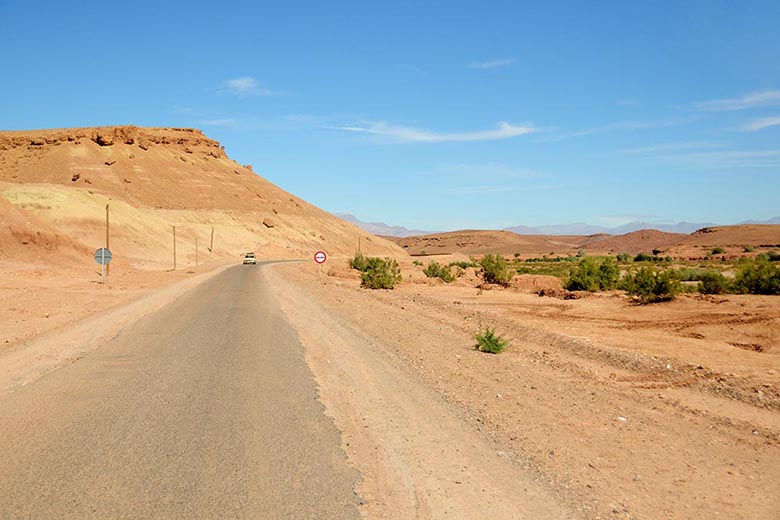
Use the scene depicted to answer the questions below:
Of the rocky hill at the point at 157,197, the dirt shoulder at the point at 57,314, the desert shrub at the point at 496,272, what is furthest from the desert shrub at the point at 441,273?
the rocky hill at the point at 157,197

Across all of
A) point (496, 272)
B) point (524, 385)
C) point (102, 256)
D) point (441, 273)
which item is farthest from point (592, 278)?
point (102, 256)

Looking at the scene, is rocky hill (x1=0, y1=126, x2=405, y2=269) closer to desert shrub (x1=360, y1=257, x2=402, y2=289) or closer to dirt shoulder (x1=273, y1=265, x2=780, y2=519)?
desert shrub (x1=360, y1=257, x2=402, y2=289)

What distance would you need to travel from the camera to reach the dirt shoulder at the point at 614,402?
6070 mm

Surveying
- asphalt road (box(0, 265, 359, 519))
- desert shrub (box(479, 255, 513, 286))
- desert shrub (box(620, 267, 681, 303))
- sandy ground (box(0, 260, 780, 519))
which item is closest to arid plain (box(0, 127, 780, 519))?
sandy ground (box(0, 260, 780, 519))

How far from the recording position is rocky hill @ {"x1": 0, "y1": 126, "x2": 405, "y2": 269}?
248ft

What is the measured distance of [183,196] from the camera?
119 meters

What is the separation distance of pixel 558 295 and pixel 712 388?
67.6 feet

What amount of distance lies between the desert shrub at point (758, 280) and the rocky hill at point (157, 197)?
51162 mm

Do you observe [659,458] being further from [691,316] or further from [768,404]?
[691,316]

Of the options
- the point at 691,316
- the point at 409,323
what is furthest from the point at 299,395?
the point at 691,316

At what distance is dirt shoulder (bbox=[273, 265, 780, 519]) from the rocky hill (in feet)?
173

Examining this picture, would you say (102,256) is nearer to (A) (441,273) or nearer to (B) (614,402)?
(A) (441,273)

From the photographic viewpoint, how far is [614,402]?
9.70 meters

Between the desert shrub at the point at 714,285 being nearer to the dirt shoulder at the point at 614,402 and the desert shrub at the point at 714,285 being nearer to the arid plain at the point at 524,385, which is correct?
the arid plain at the point at 524,385
